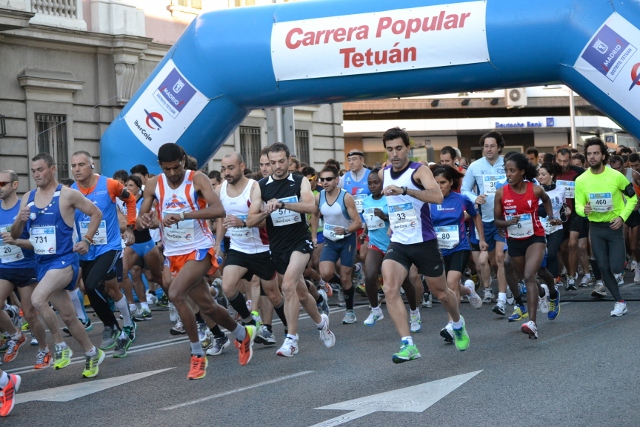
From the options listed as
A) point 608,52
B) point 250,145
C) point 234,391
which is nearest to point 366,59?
point 608,52

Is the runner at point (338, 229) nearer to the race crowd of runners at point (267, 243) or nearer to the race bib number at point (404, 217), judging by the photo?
the race crowd of runners at point (267, 243)

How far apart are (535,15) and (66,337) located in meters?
6.65

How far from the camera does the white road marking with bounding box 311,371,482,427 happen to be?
6.88 m

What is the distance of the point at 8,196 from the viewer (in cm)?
1055

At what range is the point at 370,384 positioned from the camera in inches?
318

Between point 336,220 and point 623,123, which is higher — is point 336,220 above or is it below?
below

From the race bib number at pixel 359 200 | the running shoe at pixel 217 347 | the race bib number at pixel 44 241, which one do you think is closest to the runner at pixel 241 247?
the running shoe at pixel 217 347

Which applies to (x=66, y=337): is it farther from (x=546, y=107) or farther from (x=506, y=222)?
(x=546, y=107)

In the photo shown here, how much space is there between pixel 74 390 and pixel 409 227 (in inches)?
119

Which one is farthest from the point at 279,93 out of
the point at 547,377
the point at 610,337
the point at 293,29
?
the point at 547,377

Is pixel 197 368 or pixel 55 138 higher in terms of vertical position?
pixel 55 138

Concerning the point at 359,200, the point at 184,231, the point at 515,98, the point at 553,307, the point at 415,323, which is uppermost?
the point at 515,98

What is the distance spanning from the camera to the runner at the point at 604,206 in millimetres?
12328

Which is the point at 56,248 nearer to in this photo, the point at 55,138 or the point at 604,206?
the point at 604,206
